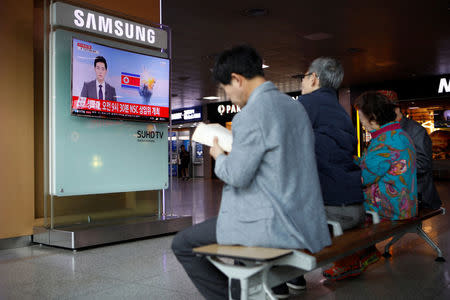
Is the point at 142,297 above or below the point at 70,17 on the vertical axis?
below

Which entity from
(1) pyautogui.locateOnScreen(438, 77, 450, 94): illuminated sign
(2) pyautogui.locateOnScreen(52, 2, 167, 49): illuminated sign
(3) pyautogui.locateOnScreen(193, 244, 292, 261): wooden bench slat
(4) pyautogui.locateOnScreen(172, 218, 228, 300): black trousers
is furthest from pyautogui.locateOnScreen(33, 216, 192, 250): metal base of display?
(1) pyautogui.locateOnScreen(438, 77, 450, 94): illuminated sign

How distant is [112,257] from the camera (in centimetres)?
366

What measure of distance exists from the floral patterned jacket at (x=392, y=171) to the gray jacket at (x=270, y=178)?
1.41 m

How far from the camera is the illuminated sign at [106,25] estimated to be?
4.07 meters

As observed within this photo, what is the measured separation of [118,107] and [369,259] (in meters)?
2.86

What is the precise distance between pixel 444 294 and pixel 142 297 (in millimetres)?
1828

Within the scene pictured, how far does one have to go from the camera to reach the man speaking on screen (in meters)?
4.14

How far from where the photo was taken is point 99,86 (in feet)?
13.9

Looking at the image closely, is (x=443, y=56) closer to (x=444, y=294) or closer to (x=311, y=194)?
(x=444, y=294)

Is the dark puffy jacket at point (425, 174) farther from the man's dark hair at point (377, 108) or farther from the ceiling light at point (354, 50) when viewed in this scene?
the ceiling light at point (354, 50)

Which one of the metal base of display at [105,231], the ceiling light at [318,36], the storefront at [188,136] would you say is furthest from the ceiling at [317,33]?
the storefront at [188,136]

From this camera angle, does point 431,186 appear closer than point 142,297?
No

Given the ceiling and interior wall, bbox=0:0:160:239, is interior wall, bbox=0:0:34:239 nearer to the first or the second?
interior wall, bbox=0:0:160:239

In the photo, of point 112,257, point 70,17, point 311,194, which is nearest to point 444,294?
point 311,194
